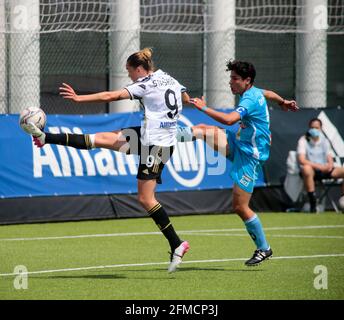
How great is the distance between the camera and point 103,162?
16.6 metres

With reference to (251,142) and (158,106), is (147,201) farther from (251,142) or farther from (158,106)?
(251,142)

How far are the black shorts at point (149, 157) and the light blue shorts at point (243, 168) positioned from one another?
745 millimetres

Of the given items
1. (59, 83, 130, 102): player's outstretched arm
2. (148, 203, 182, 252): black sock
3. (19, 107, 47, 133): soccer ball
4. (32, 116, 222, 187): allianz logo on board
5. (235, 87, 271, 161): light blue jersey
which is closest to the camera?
(59, 83, 130, 102): player's outstretched arm

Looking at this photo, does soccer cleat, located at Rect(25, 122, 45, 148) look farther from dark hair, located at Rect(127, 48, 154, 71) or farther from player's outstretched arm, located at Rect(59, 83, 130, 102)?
dark hair, located at Rect(127, 48, 154, 71)

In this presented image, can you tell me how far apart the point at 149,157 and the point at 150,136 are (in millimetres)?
241

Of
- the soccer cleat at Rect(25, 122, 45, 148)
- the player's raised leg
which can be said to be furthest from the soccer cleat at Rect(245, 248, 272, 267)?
the soccer cleat at Rect(25, 122, 45, 148)

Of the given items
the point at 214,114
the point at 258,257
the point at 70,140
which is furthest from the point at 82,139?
the point at 258,257

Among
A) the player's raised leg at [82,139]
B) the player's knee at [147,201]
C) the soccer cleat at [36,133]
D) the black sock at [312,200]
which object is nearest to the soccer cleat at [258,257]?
the player's knee at [147,201]

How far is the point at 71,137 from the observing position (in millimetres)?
10648

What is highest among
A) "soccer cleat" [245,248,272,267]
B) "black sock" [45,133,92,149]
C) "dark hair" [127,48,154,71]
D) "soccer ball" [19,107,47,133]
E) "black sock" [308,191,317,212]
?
"dark hair" [127,48,154,71]

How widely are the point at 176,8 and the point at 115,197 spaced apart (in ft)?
15.1

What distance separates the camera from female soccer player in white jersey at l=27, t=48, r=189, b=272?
34.0ft

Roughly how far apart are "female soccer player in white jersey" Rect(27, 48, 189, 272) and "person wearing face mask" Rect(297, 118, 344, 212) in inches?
302
